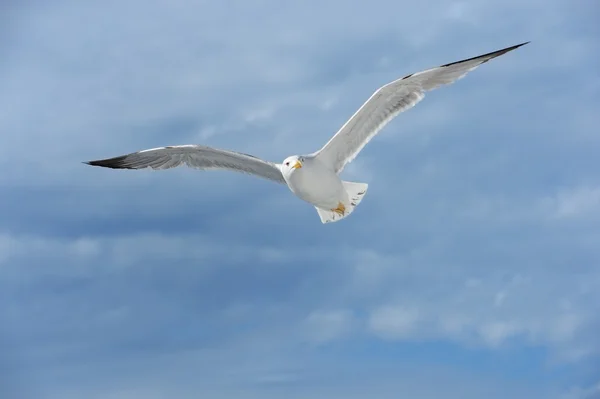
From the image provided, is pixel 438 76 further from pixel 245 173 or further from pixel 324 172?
pixel 245 173

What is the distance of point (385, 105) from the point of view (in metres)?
11.5

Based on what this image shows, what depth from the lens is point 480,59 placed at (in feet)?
36.7

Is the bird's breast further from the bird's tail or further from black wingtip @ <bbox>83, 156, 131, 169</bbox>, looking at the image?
black wingtip @ <bbox>83, 156, 131, 169</bbox>

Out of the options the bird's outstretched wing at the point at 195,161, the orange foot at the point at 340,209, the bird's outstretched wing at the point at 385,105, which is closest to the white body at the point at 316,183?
the orange foot at the point at 340,209

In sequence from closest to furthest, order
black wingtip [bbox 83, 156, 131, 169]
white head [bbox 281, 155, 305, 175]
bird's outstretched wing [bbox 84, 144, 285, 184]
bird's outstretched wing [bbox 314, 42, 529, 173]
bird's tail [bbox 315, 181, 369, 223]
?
white head [bbox 281, 155, 305, 175] < bird's outstretched wing [bbox 314, 42, 529, 173] < bird's tail [bbox 315, 181, 369, 223] < bird's outstretched wing [bbox 84, 144, 285, 184] < black wingtip [bbox 83, 156, 131, 169]

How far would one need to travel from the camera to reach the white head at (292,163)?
11102 mm

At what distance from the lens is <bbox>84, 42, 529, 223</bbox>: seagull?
1123cm

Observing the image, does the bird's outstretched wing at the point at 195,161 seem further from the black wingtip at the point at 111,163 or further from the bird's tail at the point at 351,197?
the bird's tail at the point at 351,197

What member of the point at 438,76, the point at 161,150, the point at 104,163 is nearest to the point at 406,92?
the point at 438,76

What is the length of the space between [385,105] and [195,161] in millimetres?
3802

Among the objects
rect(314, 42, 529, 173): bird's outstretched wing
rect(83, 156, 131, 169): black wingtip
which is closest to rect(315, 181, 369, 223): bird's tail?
rect(314, 42, 529, 173): bird's outstretched wing

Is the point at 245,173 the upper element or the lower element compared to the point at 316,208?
upper

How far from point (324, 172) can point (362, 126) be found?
3.44 ft

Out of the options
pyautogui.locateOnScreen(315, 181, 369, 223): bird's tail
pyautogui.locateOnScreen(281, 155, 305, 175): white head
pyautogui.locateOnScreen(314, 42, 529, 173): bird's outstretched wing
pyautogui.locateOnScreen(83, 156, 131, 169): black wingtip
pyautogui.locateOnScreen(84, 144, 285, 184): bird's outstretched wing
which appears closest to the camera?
pyautogui.locateOnScreen(281, 155, 305, 175): white head
